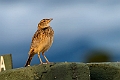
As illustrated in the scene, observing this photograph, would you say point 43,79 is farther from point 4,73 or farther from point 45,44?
point 45,44

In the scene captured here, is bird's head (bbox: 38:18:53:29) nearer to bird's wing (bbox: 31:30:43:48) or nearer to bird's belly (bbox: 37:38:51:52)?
bird's wing (bbox: 31:30:43:48)

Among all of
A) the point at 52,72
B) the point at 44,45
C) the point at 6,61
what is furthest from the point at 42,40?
the point at 52,72

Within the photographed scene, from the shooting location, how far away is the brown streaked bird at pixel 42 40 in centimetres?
1049

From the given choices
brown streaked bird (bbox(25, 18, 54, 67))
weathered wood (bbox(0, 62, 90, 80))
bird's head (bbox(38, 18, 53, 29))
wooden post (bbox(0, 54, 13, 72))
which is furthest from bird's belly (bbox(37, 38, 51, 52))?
weathered wood (bbox(0, 62, 90, 80))

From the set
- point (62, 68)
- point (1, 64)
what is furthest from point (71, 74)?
point (1, 64)

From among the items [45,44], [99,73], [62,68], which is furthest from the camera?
[45,44]

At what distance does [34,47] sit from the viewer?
10609 millimetres

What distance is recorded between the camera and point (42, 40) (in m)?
10.5

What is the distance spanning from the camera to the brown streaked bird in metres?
10.5

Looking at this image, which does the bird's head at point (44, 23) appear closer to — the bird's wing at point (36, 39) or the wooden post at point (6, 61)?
the bird's wing at point (36, 39)

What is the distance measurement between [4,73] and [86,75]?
1705 millimetres

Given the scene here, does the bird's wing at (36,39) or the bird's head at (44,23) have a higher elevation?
the bird's head at (44,23)

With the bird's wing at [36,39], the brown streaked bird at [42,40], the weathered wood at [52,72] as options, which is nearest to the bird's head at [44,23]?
the brown streaked bird at [42,40]

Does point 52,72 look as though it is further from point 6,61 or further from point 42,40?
point 6,61
